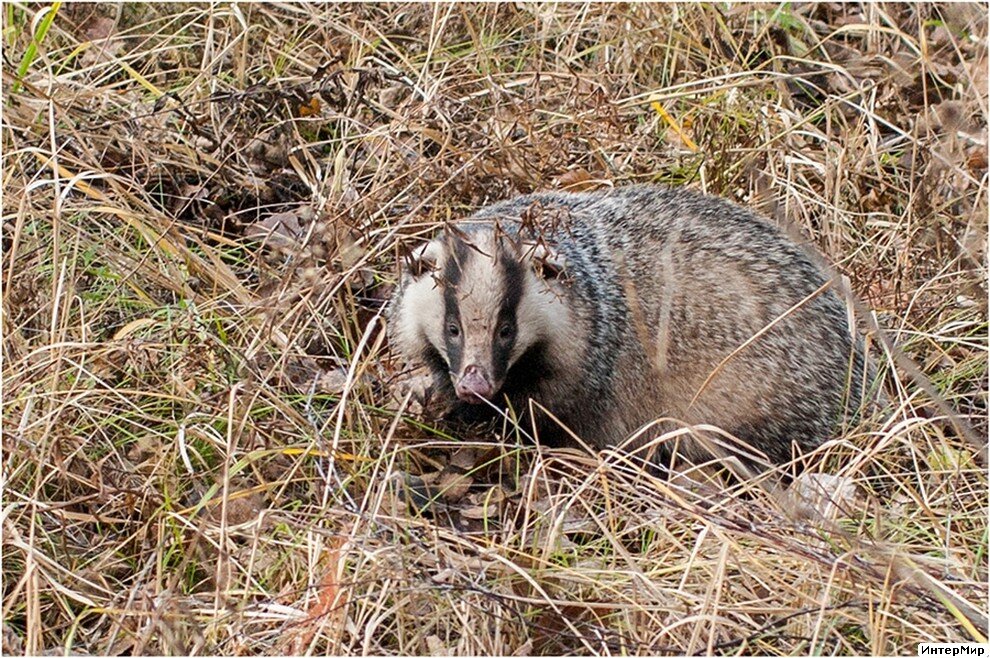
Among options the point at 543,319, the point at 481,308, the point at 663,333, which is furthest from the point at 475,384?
the point at 663,333

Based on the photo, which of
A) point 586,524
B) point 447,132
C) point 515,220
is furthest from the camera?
point 447,132

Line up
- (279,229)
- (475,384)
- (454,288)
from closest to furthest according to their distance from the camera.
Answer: (475,384), (454,288), (279,229)

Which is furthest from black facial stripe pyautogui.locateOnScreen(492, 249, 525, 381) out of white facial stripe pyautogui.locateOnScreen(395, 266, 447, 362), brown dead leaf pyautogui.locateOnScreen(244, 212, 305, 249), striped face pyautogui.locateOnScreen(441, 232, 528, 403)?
brown dead leaf pyautogui.locateOnScreen(244, 212, 305, 249)

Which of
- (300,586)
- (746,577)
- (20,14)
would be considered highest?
(20,14)

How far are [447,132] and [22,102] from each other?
1764mm

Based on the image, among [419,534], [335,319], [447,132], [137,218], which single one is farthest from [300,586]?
[447,132]

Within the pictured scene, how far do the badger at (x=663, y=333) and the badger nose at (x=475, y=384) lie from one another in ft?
0.87

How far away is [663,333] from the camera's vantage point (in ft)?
15.5

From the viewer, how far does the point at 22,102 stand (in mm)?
5676

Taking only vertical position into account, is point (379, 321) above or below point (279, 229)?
below

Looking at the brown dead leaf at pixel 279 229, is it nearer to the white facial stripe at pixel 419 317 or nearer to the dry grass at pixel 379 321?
the dry grass at pixel 379 321

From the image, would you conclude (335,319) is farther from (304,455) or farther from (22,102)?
(22,102)

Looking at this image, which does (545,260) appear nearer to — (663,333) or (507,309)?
(507,309)

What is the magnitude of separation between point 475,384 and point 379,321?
103 centimetres
